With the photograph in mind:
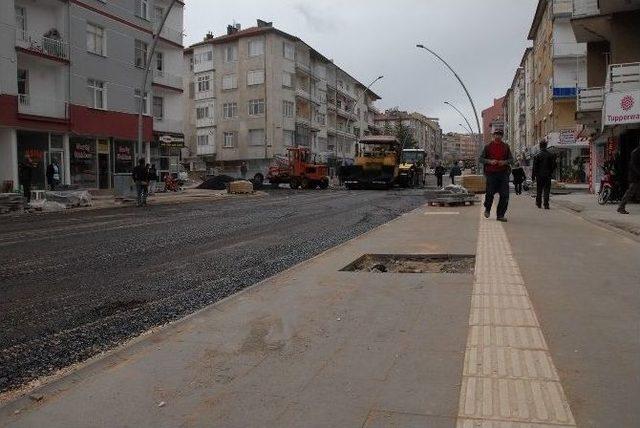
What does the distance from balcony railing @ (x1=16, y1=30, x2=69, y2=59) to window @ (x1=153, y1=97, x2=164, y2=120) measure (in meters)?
9.29

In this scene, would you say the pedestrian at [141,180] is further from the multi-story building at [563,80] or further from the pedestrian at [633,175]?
the multi-story building at [563,80]

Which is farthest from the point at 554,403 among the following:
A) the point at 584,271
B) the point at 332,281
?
the point at 584,271

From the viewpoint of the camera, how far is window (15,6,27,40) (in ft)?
87.5

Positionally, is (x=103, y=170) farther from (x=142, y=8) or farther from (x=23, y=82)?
(x=142, y=8)

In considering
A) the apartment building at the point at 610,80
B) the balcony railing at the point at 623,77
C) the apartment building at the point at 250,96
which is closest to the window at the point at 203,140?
the apartment building at the point at 250,96

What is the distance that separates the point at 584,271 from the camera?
20.8 feet

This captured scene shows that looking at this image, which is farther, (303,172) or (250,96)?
(250,96)

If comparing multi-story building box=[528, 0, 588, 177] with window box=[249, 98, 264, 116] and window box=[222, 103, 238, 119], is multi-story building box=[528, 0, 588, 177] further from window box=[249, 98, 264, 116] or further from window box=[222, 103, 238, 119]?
window box=[222, 103, 238, 119]

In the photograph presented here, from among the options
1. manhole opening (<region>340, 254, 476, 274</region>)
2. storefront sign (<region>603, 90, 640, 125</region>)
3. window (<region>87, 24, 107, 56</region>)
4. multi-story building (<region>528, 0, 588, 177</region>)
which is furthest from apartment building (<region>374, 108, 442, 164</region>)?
manhole opening (<region>340, 254, 476, 274</region>)

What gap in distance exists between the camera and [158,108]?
125ft

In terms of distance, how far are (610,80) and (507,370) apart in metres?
18.0

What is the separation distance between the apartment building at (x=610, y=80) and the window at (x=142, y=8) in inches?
927

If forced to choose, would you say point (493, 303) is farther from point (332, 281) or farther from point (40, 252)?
point (40, 252)

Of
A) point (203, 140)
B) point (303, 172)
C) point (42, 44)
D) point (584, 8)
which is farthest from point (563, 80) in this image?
point (203, 140)
